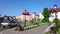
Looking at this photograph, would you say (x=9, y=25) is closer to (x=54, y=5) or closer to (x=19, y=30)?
(x=19, y=30)

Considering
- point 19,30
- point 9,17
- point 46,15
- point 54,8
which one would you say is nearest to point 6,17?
point 9,17

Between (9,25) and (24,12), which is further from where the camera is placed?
(9,25)

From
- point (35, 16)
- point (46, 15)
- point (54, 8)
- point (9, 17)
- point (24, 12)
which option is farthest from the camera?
point (35, 16)

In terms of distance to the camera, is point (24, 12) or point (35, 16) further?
point (35, 16)

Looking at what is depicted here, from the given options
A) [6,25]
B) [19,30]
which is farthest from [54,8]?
[6,25]

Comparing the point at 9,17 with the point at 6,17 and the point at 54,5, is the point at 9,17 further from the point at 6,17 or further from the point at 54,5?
the point at 54,5

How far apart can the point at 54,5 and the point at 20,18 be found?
76.3m

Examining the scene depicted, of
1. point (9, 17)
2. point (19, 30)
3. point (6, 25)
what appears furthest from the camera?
point (9, 17)

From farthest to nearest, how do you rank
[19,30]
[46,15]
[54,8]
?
[46,15]
[19,30]
[54,8]

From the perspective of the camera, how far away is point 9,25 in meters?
33.0

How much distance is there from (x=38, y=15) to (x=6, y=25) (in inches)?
2455

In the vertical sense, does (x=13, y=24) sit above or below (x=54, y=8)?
below

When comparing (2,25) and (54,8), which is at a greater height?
(54,8)

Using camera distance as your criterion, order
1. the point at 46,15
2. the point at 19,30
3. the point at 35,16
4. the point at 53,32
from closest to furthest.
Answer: the point at 53,32
the point at 19,30
the point at 46,15
the point at 35,16
